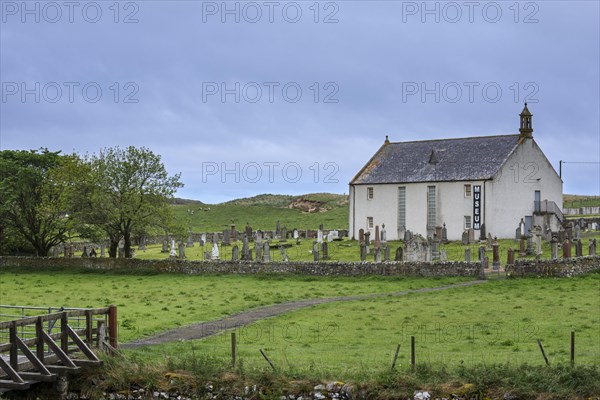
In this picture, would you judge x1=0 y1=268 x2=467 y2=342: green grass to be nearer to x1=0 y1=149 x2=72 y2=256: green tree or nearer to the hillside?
x1=0 y1=149 x2=72 y2=256: green tree

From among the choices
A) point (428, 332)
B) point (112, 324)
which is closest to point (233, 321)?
point (428, 332)

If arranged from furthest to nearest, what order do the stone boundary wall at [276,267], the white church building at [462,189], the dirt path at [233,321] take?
1. the white church building at [462,189]
2. the stone boundary wall at [276,267]
3. the dirt path at [233,321]

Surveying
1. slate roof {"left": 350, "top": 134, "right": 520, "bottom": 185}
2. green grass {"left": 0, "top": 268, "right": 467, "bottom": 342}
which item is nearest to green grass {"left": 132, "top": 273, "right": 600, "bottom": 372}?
green grass {"left": 0, "top": 268, "right": 467, "bottom": 342}

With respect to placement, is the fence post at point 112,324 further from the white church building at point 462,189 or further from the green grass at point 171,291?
the white church building at point 462,189

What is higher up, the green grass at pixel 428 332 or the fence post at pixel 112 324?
the fence post at pixel 112 324

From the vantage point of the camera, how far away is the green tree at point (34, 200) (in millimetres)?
62031

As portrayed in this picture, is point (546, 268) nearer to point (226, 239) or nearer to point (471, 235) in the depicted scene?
point (471, 235)

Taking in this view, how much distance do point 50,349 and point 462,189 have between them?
49.1 metres

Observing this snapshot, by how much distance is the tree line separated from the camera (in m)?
57.9

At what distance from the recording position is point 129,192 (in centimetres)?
5831

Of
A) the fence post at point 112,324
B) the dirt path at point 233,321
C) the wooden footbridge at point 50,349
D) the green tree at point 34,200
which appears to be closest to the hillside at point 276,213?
the green tree at point 34,200

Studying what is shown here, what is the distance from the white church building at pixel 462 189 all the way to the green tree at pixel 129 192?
20.4 metres

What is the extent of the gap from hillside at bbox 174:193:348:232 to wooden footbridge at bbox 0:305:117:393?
68.5 meters

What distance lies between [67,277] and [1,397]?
3372cm
